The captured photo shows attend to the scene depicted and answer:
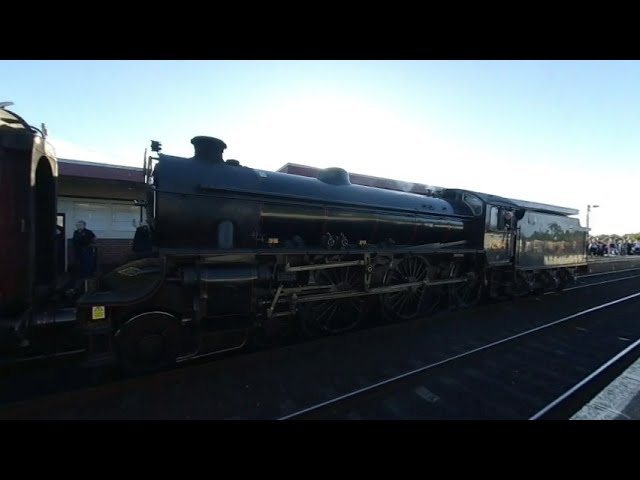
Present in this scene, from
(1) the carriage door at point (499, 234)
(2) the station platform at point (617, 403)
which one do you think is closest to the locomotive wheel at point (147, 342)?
(2) the station platform at point (617, 403)

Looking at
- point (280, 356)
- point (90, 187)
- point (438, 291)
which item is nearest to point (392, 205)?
point (438, 291)

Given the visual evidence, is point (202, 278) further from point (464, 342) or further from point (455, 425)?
point (464, 342)

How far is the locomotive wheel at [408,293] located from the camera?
267 inches

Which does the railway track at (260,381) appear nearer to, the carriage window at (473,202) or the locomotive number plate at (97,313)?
the locomotive number plate at (97,313)

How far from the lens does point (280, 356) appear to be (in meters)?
4.79

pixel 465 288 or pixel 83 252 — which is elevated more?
pixel 83 252

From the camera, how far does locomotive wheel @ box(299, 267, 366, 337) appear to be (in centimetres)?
568

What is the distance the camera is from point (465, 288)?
8.43 metres

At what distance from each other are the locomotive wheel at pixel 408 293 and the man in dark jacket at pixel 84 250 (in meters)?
5.80

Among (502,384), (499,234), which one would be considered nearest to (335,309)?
(502,384)

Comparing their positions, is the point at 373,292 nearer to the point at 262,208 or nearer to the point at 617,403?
the point at 262,208

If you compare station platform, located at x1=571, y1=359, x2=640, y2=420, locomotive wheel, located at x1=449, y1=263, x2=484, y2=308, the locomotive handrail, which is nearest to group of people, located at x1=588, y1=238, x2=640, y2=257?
locomotive wheel, located at x1=449, y1=263, x2=484, y2=308

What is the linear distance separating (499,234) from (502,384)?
5910mm

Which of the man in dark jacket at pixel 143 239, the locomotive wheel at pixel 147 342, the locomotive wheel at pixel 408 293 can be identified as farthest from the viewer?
the locomotive wheel at pixel 408 293
